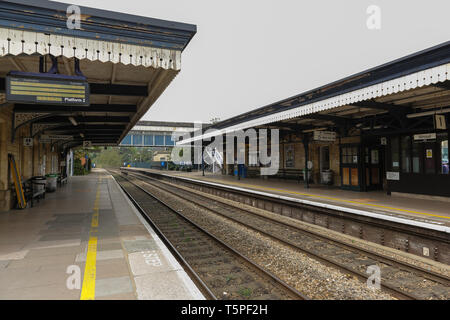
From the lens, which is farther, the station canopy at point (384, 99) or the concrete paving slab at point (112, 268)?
the station canopy at point (384, 99)

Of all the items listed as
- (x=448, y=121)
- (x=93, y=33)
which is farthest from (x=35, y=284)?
(x=448, y=121)

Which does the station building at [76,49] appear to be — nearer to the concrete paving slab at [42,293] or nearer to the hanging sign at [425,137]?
the concrete paving slab at [42,293]

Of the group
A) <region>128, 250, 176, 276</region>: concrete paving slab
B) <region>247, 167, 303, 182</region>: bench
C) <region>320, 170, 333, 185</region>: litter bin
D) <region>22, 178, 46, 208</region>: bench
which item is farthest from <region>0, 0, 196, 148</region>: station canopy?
<region>247, 167, 303, 182</region>: bench

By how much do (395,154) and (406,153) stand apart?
0.51 metres

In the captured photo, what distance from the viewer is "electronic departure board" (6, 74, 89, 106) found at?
453 centimetres

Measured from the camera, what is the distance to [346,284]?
4.47 meters

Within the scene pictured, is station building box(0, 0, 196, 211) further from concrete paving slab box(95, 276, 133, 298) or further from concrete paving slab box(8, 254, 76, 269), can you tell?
concrete paving slab box(95, 276, 133, 298)

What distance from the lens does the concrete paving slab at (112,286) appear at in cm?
342

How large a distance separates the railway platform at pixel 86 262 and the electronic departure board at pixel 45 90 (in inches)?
112

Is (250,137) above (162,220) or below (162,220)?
above

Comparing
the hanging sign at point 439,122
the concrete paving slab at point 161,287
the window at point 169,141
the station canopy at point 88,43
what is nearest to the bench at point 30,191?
the station canopy at point 88,43
